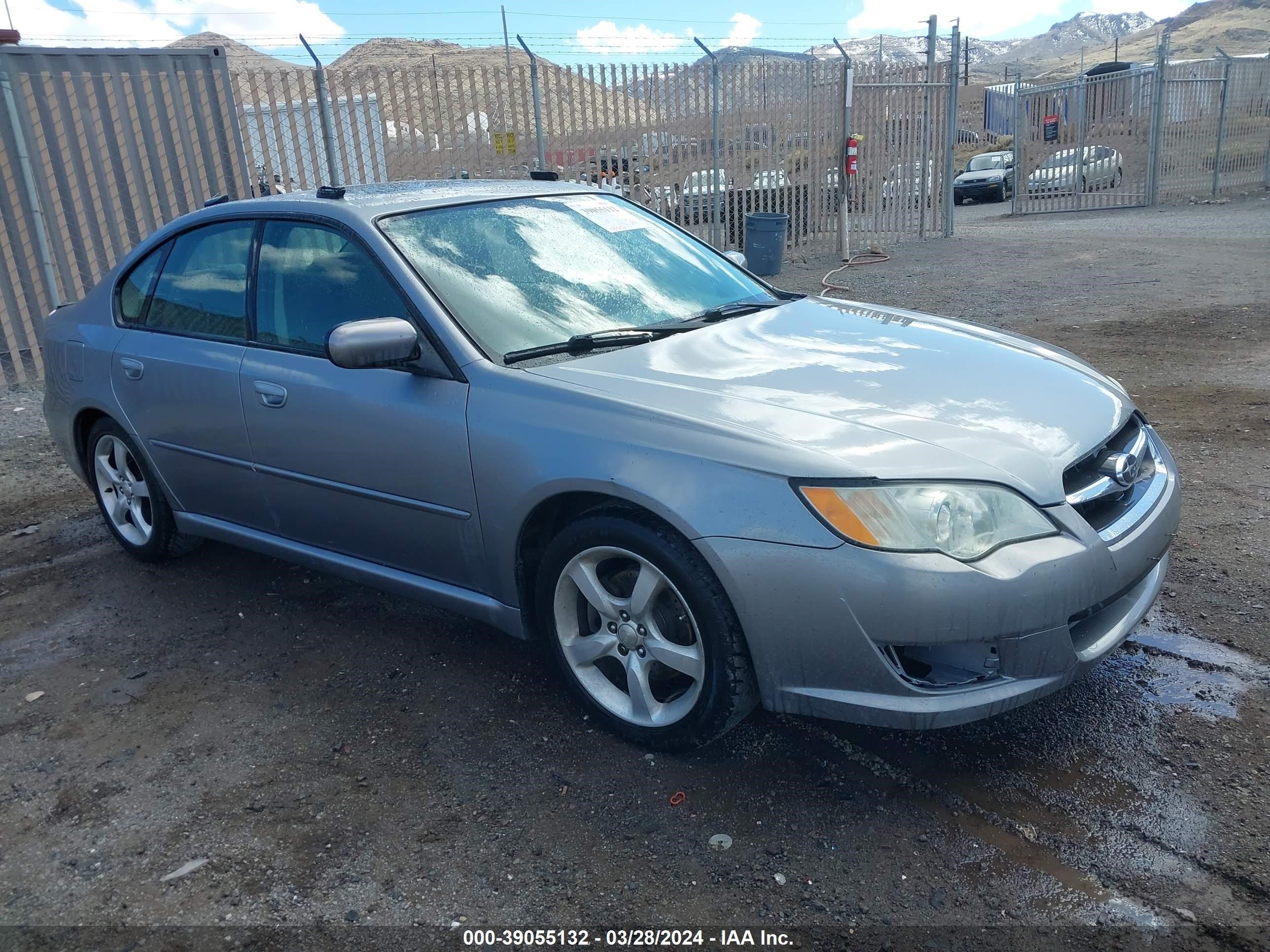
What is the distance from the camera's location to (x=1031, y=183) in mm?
22953

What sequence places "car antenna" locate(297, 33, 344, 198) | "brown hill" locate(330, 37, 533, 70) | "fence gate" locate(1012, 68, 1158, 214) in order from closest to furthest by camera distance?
"car antenna" locate(297, 33, 344, 198) < "fence gate" locate(1012, 68, 1158, 214) < "brown hill" locate(330, 37, 533, 70)

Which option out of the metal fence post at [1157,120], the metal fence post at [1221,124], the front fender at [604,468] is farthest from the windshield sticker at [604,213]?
the metal fence post at [1221,124]

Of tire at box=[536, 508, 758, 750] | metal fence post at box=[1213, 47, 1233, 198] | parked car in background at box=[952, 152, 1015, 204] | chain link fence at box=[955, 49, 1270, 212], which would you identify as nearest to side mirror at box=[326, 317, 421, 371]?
tire at box=[536, 508, 758, 750]

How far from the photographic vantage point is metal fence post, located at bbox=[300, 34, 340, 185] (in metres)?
10.9

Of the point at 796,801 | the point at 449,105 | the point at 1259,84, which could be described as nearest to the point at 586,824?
the point at 796,801

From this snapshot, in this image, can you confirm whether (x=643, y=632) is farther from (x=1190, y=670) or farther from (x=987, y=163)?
(x=987, y=163)

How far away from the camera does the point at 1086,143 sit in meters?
22.0

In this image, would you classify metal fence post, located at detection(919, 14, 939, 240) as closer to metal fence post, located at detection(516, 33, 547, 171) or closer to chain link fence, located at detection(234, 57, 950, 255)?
chain link fence, located at detection(234, 57, 950, 255)

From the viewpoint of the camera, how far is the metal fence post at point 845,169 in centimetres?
1400

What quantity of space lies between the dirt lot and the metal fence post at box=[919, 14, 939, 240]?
473 inches

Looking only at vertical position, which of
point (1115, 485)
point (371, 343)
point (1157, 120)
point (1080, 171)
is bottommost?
point (1080, 171)

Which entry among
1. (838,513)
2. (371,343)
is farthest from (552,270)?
(838,513)

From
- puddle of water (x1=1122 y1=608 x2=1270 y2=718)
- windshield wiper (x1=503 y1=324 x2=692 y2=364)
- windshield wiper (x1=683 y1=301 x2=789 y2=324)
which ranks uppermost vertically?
windshield wiper (x1=503 y1=324 x2=692 y2=364)

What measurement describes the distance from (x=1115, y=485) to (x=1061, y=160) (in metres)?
22.1
